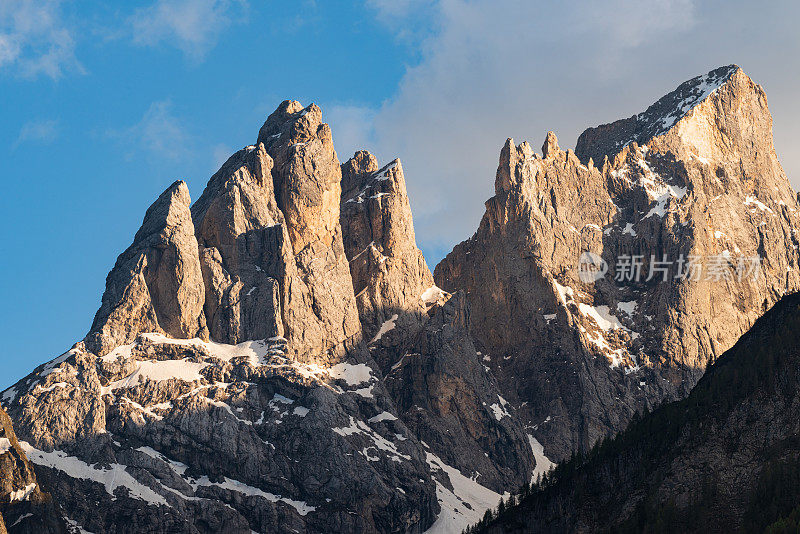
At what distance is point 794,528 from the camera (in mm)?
156500

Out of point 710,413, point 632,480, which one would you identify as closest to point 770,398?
point 710,413

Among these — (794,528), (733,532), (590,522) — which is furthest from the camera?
(590,522)

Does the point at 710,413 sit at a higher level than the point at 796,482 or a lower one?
higher

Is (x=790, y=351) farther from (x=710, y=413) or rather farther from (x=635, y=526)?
(x=635, y=526)

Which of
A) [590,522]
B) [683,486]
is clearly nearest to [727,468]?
[683,486]

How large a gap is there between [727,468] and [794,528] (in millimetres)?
27445

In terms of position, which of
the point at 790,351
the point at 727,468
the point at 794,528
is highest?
the point at 790,351

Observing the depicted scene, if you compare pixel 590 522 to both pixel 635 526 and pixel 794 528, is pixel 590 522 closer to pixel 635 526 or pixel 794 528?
pixel 635 526

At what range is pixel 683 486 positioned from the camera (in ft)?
610

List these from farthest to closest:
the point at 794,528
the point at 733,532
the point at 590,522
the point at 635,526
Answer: the point at 590,522 → the point at 635,526 → the point at 733,532 → the point at 794,528

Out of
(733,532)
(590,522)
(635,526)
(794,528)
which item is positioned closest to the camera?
(794,528)

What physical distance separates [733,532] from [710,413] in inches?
1191

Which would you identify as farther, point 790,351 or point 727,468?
point 790,351

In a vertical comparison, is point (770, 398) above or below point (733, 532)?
above
